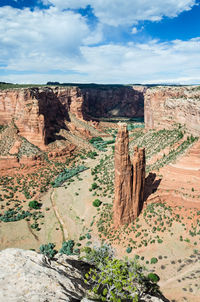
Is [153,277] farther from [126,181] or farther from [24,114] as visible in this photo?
[24,114]

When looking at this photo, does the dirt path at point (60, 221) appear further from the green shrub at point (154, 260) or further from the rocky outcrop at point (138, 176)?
the green shrub at point (154, 260)

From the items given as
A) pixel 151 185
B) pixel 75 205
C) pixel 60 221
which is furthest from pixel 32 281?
pixel 75 205

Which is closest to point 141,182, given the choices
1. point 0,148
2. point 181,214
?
point 181,214

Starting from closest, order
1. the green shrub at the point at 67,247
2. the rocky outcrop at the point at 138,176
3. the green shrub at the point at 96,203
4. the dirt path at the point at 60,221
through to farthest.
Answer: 1. the rocky outcrop at the point at 138,176
2. the green shrub at the point at 67,247
3. the dirt path at the point at 60,221
4. the green shrub at the point at 96,203

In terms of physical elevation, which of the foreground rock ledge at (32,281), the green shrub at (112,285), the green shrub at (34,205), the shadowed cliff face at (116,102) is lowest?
the green shrub at (34,205)

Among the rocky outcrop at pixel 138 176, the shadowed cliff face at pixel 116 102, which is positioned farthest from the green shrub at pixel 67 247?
the shadowed cliff face at pixel 116 102

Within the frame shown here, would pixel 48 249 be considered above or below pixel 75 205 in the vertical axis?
below

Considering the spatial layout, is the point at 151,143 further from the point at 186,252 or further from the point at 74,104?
the point at 74,104
